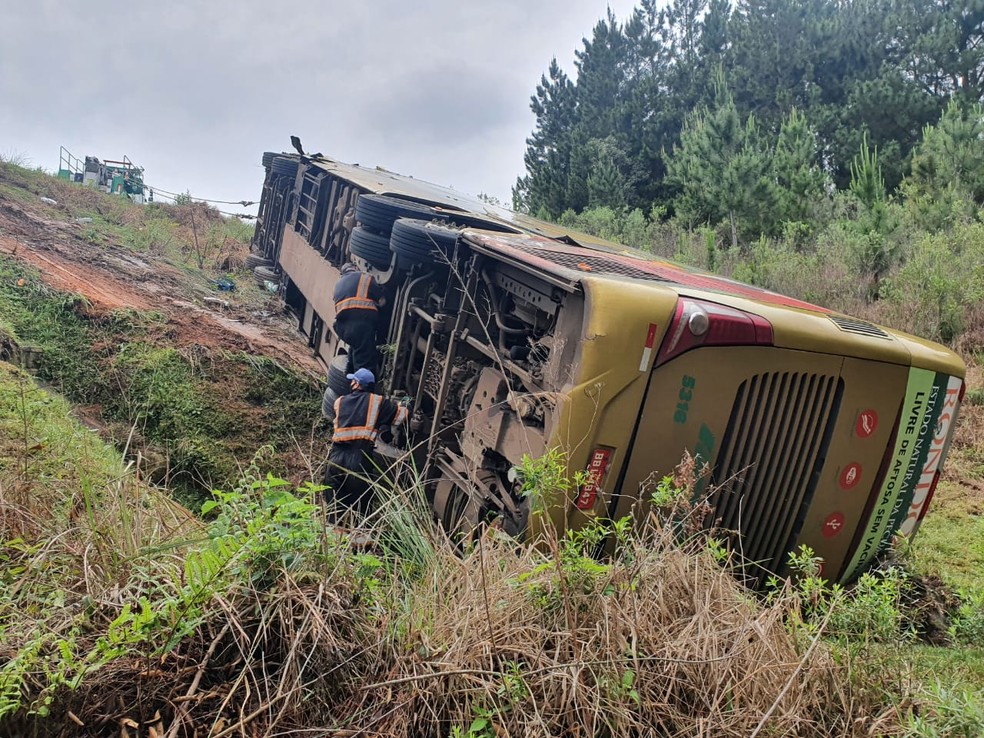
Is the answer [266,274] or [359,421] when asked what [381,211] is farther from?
[266,274]

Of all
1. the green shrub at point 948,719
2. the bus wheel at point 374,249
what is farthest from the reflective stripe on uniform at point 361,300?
the green shrub at point 948,719

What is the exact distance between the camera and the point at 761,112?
24719 millimetres

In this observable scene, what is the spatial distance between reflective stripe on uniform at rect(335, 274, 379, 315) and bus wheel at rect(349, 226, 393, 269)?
0.50ft

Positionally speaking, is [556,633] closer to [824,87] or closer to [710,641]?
[710,641]

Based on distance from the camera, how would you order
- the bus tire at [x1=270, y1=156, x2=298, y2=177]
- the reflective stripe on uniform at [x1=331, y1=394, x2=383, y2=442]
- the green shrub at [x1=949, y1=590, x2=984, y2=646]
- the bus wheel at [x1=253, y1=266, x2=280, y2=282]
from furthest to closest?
1. the bus wheel at [x1=253, y1=266, x2=280, y2=282]
2. the bus tire at [x1=270, y1=156, x2=298, y2=177]
3. the reflective stripe on uniform at [x1=331, y1=394, x2=383, y2=442]
4. the green shrub at [x1=949, y1=590, x2=984, y2=646]

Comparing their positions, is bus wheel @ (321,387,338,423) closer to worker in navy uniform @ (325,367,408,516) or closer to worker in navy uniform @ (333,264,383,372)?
worker in navy uniform @ (333,264,383,372)

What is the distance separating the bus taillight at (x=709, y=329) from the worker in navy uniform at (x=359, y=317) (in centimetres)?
306

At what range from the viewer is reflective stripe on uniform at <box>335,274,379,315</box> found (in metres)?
5.75

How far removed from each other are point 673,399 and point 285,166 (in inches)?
361

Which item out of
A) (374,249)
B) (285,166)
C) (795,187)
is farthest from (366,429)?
(795,187)

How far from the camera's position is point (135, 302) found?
8.43m

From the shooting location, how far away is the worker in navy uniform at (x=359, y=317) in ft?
18.9

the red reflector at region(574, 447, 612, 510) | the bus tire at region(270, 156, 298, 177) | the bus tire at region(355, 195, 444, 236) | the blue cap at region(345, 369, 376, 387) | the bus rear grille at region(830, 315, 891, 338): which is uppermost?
the bus tire at region(270, 156, 298, 177)

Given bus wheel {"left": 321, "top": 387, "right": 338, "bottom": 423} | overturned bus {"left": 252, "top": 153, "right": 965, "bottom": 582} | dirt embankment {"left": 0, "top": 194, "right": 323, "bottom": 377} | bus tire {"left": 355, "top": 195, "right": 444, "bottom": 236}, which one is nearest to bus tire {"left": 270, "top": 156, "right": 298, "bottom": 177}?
dirt embankment {"left": 0, "top": 194, "right": 323, "bottom": 377}
